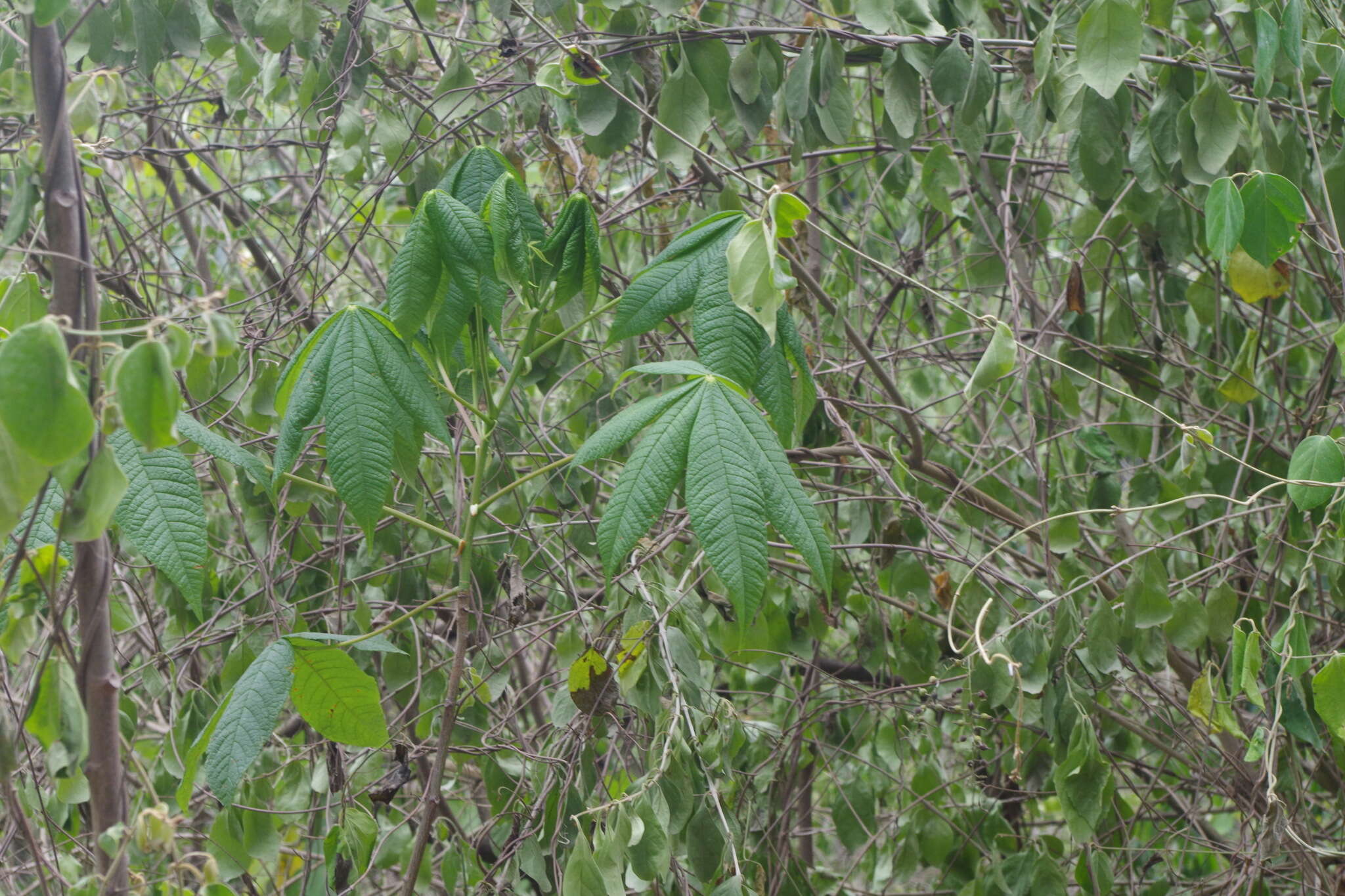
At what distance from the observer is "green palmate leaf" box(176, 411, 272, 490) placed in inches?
38.6

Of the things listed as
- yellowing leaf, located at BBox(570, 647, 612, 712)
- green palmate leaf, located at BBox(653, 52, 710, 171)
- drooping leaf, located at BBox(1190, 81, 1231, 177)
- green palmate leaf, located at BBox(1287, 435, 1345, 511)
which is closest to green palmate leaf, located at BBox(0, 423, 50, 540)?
yellowing leaf, located at BBox(570, 647, 612, 712)

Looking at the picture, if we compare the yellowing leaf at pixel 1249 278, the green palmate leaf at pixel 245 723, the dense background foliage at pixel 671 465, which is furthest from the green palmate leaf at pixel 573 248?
the yellowing leaf at pixel 1249 278

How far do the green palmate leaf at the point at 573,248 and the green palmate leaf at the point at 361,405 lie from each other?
0.52 ft

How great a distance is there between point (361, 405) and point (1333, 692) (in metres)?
1.05

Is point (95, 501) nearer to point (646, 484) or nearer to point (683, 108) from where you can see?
point (646, 484)

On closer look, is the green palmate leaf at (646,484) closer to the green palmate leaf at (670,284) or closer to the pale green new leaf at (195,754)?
the green palmate leaf at (670,284)

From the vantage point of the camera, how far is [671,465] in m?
0.91

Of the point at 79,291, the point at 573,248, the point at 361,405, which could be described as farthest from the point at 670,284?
the point at 79,291

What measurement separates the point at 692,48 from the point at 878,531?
801 mm

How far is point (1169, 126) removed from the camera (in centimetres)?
146

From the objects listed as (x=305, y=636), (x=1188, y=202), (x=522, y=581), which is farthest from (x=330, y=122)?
(x=1188, y=202)

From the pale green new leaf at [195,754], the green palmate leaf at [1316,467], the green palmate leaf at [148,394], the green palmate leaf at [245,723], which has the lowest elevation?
the green palmate leaf at [1316,467]

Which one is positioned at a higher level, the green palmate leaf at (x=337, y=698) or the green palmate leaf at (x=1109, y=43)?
the green palmate leaf at (x=1109, y=43)

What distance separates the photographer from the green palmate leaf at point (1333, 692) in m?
1.16
